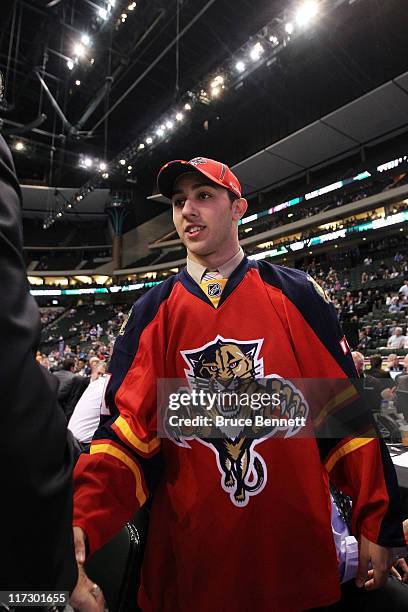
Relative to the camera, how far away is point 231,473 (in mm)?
1059

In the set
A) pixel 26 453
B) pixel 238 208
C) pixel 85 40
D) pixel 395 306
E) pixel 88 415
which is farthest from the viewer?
pixel 395 306

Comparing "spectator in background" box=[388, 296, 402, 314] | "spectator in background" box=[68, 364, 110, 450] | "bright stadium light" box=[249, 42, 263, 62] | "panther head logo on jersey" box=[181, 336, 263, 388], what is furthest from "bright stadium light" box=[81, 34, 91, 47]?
"spectator in background" box=[388, 296, 402, 314]

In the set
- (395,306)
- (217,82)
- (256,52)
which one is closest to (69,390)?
(256,52)

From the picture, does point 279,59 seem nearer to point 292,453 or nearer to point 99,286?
point 292,453

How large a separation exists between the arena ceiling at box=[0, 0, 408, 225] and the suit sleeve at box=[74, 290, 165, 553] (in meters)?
10.4

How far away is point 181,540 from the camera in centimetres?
106

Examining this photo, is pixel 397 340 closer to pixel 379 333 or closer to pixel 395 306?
pixel 379 333

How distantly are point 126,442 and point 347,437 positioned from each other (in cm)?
63

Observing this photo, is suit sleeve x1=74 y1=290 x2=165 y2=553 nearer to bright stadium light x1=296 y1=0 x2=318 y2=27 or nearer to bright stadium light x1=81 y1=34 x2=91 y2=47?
bright stadium light x1=296 y1=0 x2=318 y2=27

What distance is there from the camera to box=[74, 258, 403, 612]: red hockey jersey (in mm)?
995

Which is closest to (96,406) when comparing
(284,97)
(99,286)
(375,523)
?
(375,523)

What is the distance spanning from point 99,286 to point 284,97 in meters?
22.3

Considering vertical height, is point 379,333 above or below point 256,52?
below

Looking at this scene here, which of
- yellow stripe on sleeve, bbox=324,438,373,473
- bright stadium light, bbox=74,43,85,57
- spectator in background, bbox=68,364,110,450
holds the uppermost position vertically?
bright stadium light, bbox=74,43,85,57
